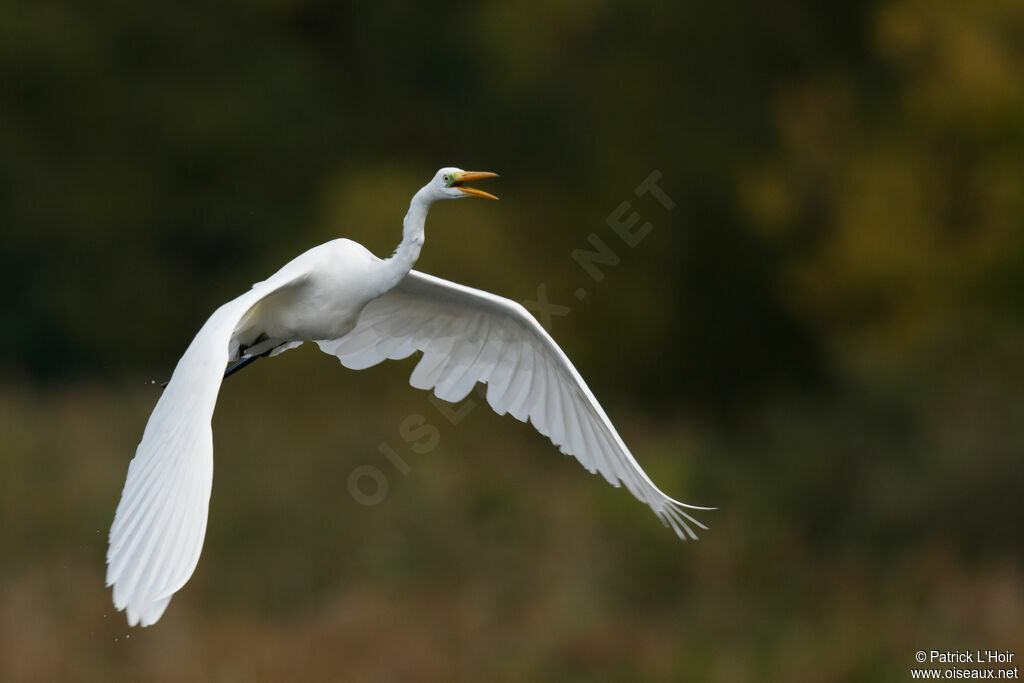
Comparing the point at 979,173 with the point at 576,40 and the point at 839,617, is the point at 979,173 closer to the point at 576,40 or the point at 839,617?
the point at 576,40

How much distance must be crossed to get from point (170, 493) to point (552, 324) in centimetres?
→ 1077

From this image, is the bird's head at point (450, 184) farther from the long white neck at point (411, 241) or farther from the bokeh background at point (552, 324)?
the bokeh background at point (552, 324)

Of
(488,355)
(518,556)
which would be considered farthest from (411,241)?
(518,556)

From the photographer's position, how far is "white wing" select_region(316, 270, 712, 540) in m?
5.43

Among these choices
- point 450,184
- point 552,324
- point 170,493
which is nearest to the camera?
point 170,493

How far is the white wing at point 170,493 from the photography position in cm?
350

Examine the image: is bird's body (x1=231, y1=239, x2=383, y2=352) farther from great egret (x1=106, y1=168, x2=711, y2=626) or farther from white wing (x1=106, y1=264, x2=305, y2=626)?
white wing (x1=106, y1=264, x2=305, y2=626)

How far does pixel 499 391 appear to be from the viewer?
5785 mm

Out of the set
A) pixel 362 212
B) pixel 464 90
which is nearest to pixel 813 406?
pixel 362 212

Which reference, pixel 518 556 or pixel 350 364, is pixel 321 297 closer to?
pixel 350 364

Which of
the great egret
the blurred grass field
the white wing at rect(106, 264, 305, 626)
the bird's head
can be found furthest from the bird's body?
the blurred grass field

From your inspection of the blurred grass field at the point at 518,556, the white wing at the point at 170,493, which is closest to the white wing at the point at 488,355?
the white wing at the point at 170,493

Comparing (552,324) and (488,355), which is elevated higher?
(488,355)

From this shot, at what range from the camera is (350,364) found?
5910 millimetres
